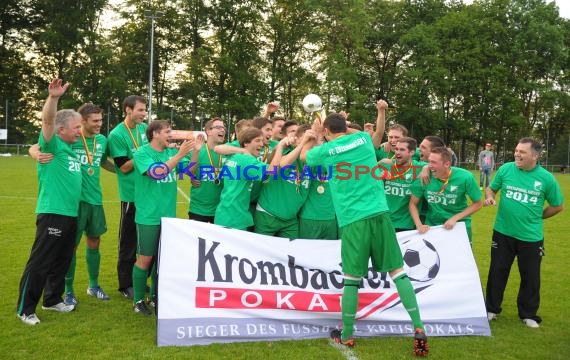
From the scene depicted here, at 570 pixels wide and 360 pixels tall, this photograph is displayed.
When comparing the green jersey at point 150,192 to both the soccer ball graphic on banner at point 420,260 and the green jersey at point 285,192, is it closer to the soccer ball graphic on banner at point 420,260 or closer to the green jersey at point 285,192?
the green jersey at point 285,192

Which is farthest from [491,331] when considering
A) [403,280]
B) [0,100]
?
[0,100]

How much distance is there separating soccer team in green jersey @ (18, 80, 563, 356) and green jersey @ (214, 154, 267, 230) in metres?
0.01

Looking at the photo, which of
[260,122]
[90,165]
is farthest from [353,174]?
[90,165]

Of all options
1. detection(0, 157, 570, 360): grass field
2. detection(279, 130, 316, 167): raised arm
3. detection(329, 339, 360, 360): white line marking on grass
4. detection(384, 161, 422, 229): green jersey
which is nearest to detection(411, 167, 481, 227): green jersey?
detection(384, 161, 422, 229): green jersey

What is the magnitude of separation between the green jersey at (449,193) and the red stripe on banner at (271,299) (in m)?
1.30

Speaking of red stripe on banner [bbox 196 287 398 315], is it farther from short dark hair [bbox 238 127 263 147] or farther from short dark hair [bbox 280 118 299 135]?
short dark hair [bbox 280 118 299 135]

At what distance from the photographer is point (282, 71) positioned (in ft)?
151

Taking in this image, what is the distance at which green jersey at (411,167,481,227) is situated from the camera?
5.55 m

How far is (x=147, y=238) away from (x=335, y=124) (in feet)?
7.96

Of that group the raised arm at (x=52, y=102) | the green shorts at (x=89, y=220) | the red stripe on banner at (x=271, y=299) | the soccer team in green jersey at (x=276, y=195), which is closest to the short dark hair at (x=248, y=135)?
the soccer team in green jersey at (x=276, y=195)

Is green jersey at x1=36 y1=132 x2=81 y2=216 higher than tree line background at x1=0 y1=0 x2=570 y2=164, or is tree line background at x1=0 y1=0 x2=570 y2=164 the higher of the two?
tree line background at x1=0 y1=0 x2=570 y2=164

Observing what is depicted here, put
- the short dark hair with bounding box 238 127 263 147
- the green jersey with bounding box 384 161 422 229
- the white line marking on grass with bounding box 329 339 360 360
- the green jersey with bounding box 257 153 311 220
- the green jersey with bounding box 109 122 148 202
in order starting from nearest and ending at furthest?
1. the white line marking on grass with bounding box 329 339 360 360
2. the short dark hair with bounding box 238 127 263 147
3. the green jersey with bounding box 257 153 311 220
4. the green jersey with bounding box 384 161 422 229
5. the green jersey with bounding box 109 122 148 202

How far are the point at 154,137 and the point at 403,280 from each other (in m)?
3.10

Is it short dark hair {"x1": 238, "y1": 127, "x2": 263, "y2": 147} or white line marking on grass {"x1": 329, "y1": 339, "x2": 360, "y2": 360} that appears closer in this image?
white line marking on grass {"x1": 329, "y1": 339, "x2": 360, "y2": 360}
